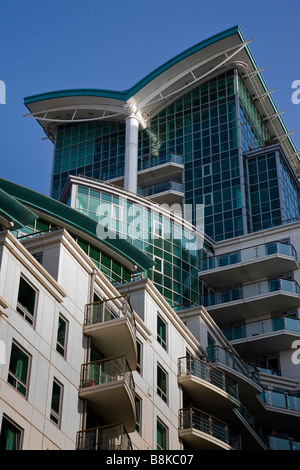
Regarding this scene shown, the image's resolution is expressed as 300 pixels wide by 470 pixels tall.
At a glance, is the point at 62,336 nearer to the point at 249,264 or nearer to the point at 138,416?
the point at 138,416

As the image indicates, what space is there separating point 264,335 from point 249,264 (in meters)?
5.51

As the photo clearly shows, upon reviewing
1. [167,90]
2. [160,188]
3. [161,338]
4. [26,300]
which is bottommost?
[26,300]

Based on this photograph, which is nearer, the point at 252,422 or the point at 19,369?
the point at 19,369

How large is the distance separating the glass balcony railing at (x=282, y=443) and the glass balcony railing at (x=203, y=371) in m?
6.16

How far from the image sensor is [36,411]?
76.2ft

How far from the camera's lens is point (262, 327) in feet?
163

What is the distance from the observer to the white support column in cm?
6738

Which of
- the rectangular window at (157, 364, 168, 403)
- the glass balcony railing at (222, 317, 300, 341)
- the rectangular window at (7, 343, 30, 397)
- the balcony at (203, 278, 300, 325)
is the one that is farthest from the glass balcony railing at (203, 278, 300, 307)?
the rectangular window at (7, 343, 30, 397)

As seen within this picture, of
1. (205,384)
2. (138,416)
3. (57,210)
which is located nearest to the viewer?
(138,416)

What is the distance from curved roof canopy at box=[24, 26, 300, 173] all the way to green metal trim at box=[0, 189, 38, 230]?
128ft

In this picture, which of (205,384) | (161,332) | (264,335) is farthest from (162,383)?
(264,335)

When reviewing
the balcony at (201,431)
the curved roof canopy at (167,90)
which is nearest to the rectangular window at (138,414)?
the balcony at (201,431)

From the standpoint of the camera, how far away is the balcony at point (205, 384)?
111 feet

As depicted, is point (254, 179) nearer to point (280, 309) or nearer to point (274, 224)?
point (274, 224)
